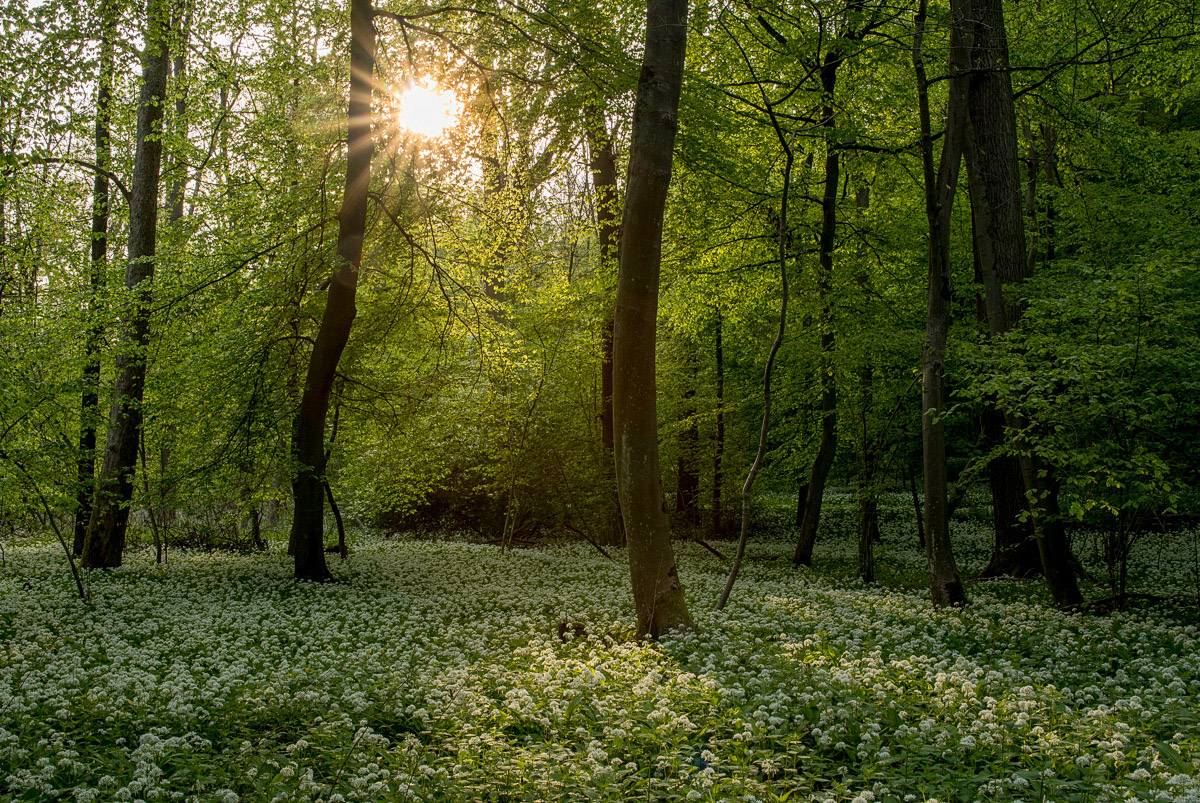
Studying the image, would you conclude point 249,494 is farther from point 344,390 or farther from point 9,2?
point 9,2

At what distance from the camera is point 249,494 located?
11547 millimetres

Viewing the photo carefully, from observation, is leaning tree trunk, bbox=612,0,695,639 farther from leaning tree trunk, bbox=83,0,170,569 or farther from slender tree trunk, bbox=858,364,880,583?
leaning tree trunk, bbox=83,0,170,569

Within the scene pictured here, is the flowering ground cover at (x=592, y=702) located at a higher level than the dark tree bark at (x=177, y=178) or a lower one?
lower

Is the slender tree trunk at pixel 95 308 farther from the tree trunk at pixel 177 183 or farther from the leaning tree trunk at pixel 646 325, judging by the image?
the leaning tree trunk at pixel 646 325

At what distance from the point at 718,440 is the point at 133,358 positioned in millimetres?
13781

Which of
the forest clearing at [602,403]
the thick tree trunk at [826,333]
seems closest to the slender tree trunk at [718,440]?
the forest clearing at [602,403]

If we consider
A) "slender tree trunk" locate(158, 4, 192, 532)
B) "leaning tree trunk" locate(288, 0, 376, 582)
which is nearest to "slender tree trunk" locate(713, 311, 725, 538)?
"leaning tree trunk" locate(288, 0, 376, 582)

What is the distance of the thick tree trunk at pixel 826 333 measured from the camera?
12.7 meters

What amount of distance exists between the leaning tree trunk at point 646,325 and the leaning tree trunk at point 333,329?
6.26m

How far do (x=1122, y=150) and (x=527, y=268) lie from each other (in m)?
12.8

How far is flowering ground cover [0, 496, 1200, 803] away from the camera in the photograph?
12.0 feet

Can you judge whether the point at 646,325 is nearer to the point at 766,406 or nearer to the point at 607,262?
the point at 766,406

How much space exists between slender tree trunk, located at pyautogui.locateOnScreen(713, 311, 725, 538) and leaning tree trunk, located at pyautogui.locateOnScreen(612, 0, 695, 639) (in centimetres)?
1188

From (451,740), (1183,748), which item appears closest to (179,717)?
(451,740)
